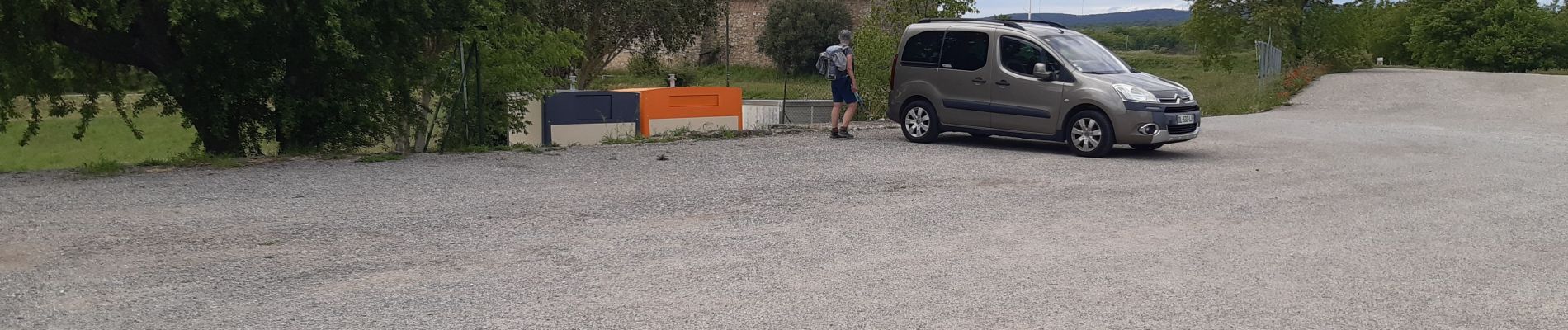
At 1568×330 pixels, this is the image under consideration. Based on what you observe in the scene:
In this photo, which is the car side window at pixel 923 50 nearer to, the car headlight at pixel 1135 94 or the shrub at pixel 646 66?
the car headlight at pixel 1135 94

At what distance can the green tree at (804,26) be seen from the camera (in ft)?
194

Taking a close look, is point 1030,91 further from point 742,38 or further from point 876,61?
point 742,38

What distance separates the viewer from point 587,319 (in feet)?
17.4

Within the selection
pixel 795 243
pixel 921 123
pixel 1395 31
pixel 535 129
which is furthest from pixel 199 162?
pixel 1395 31

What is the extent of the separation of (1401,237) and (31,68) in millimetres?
11963

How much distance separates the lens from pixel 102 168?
10.4m

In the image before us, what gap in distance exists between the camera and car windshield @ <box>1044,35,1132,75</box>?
13.3m

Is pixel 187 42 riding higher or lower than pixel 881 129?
higher

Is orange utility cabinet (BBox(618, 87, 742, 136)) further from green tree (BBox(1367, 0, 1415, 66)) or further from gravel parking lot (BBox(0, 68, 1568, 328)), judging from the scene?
green tree (BBox(1367, 0, 1415, 66))

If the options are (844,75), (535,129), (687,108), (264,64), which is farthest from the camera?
(687,108)

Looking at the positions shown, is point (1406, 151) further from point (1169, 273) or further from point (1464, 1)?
point (1464, 1)

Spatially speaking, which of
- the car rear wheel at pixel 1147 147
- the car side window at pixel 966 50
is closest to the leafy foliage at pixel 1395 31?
the car rear wheel at pixel 1147 147

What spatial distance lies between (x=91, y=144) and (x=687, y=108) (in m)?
28.3

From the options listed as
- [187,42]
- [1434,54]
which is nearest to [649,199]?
[187,42]
